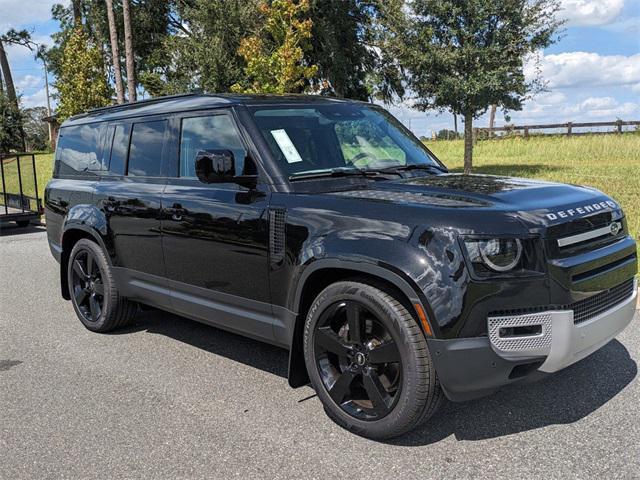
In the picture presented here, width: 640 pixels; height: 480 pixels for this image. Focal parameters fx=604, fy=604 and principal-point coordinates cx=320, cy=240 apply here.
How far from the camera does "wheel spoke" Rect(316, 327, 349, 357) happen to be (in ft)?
11.0

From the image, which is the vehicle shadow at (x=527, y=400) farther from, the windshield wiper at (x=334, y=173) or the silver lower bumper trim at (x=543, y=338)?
the windshield wiper at (x=334, y=173)

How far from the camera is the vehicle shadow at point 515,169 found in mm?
18600

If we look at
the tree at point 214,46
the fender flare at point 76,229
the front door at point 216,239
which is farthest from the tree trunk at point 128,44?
the front door at point 216,239

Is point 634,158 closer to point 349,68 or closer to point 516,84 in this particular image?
point 516,84

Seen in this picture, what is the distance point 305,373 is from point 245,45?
19022 mm

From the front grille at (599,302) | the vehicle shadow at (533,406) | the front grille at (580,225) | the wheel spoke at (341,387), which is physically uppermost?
the front grille at (580,225)

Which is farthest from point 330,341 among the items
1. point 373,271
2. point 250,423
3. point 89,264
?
point 89,264

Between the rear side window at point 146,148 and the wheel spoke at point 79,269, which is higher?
the rear side window at point 146,148

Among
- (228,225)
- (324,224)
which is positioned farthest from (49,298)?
(324,224)

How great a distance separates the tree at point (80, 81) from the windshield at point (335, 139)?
28.1 meters

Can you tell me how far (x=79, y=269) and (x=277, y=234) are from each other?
9.14ft

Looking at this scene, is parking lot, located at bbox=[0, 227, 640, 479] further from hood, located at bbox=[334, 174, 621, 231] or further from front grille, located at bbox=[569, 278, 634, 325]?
hood, located at bbox=[334, 174, 621, 231]

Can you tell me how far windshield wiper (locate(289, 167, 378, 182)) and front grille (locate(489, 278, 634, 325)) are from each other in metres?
1.45

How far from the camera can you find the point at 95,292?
5.40 metres
